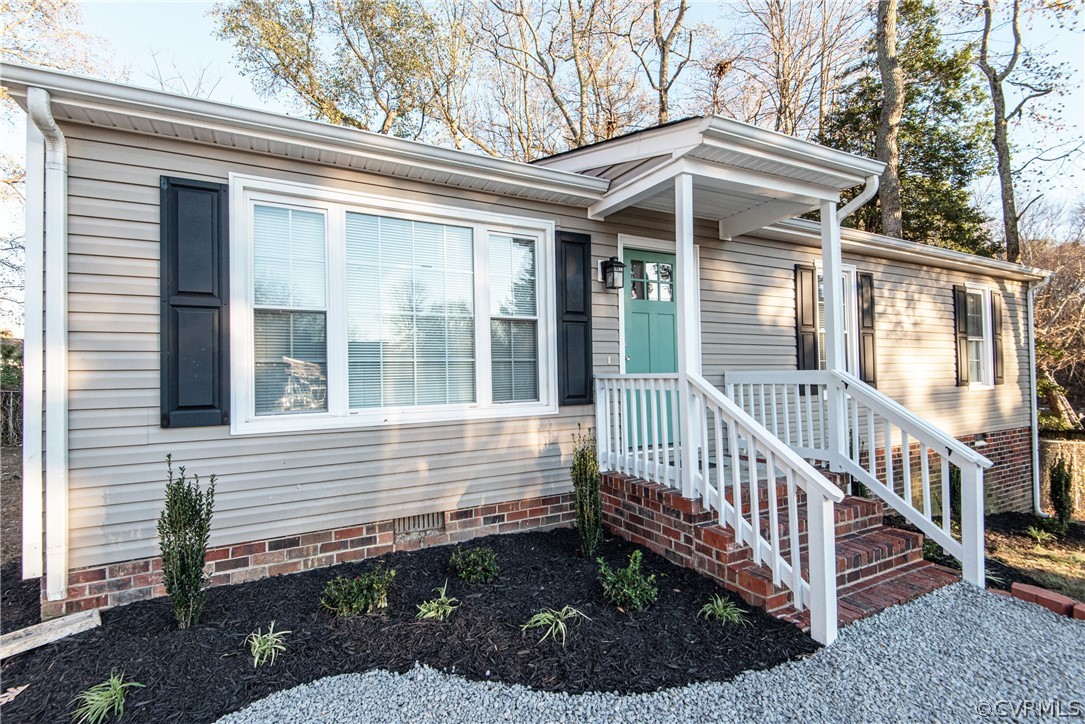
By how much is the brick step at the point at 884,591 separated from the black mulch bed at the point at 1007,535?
501mm

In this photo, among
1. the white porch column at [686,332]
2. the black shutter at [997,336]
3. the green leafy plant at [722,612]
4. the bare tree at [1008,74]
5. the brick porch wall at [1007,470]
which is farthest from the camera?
the bare tree at [1008,74]

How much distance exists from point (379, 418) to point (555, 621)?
5.82ft

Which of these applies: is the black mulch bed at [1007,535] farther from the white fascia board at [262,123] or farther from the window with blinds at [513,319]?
the white fascia board at [262,123]

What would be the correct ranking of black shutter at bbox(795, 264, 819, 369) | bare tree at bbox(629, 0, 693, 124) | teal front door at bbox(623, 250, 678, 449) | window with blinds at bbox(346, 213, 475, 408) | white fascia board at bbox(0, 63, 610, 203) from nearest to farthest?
1. white fascia board at bbox(0, 63, 610, 203)
2. window with blinds at bbox(346, 213, 475, 408)
3. teal front door at bbox(623, 250, 678, 449)
4. black shutter at bbox(795, 264, 819, 369)
5. bare tree at bbox(629, 0, 693, 124)

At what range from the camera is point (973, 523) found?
3297mm

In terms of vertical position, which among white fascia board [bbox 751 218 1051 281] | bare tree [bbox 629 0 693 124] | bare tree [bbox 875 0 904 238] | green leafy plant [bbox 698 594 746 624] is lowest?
green leafy plant [bbox 698 594 746 624]

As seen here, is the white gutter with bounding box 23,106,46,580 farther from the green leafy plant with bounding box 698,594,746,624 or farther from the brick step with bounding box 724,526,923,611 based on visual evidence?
the brick step with bounding box 724,526,923,611

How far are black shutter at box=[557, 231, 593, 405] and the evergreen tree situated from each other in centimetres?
1089

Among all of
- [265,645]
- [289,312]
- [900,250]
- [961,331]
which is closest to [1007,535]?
[961,331]

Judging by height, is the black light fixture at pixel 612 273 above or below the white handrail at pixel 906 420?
above

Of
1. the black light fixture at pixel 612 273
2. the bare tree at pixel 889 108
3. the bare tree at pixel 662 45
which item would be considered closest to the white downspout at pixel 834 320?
the black light fixture at pixel 612 273

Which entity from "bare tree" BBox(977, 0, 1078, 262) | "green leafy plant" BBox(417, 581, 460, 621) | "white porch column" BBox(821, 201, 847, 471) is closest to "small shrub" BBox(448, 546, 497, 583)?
"green leafy plant" BBox(417, 581, 460, 621)

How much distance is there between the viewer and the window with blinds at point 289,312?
131 inches

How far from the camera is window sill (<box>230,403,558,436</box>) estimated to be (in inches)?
129
